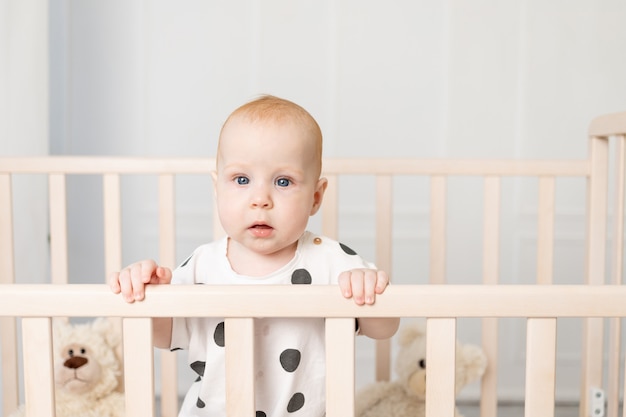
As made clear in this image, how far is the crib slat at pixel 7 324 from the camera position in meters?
1.45

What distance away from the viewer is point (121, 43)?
79.0 inches

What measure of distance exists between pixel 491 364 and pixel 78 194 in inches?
46.4

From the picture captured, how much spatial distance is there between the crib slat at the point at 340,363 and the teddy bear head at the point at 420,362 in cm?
73

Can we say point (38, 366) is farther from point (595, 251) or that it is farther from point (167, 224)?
point (595, 251)

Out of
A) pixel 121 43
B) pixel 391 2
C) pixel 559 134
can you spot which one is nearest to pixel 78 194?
pixel 121 43

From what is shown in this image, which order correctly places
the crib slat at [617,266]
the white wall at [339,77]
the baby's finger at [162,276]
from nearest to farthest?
the baby's finger at [162,276] < the crib slat at [617,266] < the white wall at [339,77]

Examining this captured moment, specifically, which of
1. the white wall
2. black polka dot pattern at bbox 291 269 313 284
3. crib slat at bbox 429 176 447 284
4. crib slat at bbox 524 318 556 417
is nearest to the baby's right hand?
black polka dot pattern at bbox 291 269 313 284

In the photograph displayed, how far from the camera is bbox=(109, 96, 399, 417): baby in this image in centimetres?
99

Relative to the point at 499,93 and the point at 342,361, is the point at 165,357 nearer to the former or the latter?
the point at 342,361

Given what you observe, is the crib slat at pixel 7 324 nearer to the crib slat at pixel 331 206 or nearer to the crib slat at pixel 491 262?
the crib slat at pixel 331 206

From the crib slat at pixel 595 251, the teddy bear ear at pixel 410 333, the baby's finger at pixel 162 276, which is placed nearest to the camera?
the baby's finger at pixel 162 276

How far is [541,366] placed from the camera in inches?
32.1

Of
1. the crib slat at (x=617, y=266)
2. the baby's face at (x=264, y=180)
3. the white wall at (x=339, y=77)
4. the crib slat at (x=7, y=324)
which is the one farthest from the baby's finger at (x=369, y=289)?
the white wall at (x=339, y=77)

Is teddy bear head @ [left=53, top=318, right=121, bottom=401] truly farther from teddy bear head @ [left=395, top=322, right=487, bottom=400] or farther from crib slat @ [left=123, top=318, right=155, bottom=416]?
crib slat @ [left=123, top=318, right=155, bottom=416]
